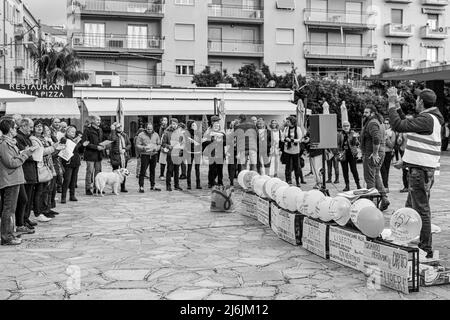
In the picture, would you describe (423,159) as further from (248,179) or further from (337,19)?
(337,19)

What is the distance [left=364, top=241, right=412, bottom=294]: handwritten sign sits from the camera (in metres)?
5.58

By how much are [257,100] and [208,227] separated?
24.7 metres

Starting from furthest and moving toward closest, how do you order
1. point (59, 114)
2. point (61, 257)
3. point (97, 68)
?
point (97, 68), point (59, 114), point (61, 257)

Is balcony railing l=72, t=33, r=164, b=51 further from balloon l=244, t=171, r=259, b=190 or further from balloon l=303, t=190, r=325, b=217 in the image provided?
balloon l=303, t=190, r=325, b=217

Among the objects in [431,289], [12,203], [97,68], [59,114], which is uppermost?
[97,68]

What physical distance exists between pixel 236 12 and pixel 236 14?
171mm

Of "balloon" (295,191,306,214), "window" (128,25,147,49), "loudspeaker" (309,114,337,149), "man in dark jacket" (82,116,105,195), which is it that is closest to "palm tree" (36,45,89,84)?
"window" (128,25,147,49)

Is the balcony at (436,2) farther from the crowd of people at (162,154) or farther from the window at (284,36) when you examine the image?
the crowd of people at (162,154)

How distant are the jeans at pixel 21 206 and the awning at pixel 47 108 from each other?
19.2 m

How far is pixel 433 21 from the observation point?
5316 centimetres

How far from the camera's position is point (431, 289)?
5793mm

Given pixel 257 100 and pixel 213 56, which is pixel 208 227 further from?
pixel 213 56

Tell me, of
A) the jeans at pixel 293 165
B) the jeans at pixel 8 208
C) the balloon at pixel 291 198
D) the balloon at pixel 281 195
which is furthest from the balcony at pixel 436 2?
the jeans at pixel 8 208
